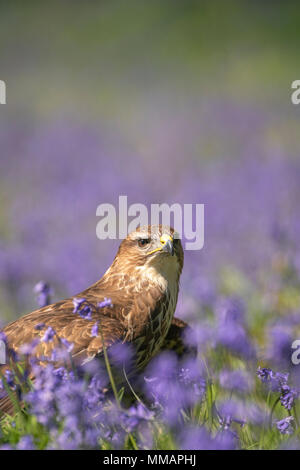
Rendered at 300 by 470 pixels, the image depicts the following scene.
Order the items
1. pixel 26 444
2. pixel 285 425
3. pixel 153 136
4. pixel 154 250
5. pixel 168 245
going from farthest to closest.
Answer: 1. pixel 153 136
2. pixel 154 250
3. pixel 168 245
4. pixel 285 425
5. pixel 26 444

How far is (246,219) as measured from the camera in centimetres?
1016

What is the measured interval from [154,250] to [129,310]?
1.41 feet

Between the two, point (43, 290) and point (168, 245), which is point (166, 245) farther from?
point (43, 290)

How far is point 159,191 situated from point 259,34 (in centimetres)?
846

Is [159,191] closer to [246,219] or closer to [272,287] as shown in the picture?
[246,219]

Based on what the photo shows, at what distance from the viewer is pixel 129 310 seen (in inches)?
173

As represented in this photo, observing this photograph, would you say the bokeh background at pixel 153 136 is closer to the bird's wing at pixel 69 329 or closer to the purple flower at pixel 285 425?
the bird's wing at pixel 69 329

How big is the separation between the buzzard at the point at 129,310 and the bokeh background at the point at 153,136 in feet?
6.03

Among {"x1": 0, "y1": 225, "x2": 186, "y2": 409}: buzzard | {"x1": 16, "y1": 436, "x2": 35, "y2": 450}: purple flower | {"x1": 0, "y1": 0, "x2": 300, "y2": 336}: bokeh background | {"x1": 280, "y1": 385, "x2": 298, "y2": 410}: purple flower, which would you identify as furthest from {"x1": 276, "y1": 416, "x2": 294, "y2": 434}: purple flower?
{"x1": 0, "y1": 0, "x2": 300, "y2": 336}: bokeh background

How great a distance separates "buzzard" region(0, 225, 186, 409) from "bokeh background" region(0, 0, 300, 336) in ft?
6.03

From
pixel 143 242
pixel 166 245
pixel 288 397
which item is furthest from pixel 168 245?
pixel 288 397

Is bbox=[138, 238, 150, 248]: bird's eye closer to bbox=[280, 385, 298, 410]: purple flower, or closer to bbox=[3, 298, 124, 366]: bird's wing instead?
bbox=[3, 298, 124, 366]: bird's wing

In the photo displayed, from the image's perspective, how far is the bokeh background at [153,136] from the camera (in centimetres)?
793

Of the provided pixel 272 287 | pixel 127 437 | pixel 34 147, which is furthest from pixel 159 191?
pixel 127 437
